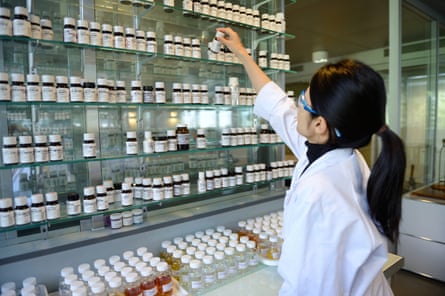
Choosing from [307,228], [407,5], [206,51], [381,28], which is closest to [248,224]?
[307,228]

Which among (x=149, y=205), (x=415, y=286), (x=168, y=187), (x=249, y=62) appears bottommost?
(x=415, y=286)

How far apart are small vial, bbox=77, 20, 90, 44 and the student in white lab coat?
1.02 meters

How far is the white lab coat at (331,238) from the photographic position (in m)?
0.76

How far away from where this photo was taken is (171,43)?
1.57 m

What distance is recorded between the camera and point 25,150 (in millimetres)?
1160

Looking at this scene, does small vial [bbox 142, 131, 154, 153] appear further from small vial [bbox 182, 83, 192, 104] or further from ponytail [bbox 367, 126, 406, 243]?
ponytail [bbox 367, 126, 406, 243]

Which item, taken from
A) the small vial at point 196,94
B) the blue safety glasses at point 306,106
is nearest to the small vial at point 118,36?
the small vial at point 196,94

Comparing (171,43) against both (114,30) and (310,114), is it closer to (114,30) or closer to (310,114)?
(114,30)

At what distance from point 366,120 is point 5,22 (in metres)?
1.33

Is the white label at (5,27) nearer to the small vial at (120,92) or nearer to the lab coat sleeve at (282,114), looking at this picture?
the small vial at (120,92)

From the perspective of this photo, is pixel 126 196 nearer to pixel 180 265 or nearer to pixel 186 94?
pixel 180 265

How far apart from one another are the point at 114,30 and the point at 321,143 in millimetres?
1094

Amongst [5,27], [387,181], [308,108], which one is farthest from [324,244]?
[5,27]

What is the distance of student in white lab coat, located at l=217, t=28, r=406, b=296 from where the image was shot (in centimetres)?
76
